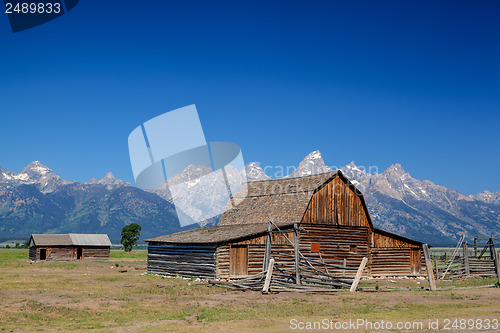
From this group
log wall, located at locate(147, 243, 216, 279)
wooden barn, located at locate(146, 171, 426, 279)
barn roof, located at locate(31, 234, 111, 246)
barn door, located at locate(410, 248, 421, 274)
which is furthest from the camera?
barn roof, located at locate(31, 234, 111, 246)

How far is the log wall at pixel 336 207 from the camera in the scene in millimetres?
38406

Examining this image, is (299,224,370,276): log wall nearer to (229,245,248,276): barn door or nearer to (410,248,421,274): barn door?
(410,248,421,274): barn door

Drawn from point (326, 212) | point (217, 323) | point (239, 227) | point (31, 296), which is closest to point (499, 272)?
point (326, 212)

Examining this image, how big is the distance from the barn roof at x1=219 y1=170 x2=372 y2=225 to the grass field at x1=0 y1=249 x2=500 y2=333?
11.4 metres

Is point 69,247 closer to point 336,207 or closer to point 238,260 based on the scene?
point 238,260

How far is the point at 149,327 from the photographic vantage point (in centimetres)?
1616

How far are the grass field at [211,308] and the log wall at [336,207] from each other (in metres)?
11.2

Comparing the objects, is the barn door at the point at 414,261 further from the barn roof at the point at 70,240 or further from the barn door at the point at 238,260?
the barn roof at the point at 70,240

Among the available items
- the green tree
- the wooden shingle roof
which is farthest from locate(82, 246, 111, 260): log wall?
the green tree

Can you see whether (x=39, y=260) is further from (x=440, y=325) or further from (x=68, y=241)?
(x=440, y=325)

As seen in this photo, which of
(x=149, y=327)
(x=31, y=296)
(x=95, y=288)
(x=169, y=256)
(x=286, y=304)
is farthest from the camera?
(x=169, y=256)

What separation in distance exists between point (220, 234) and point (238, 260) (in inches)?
112

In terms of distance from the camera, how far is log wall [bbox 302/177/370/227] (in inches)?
1512

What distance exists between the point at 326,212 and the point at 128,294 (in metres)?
18.5
